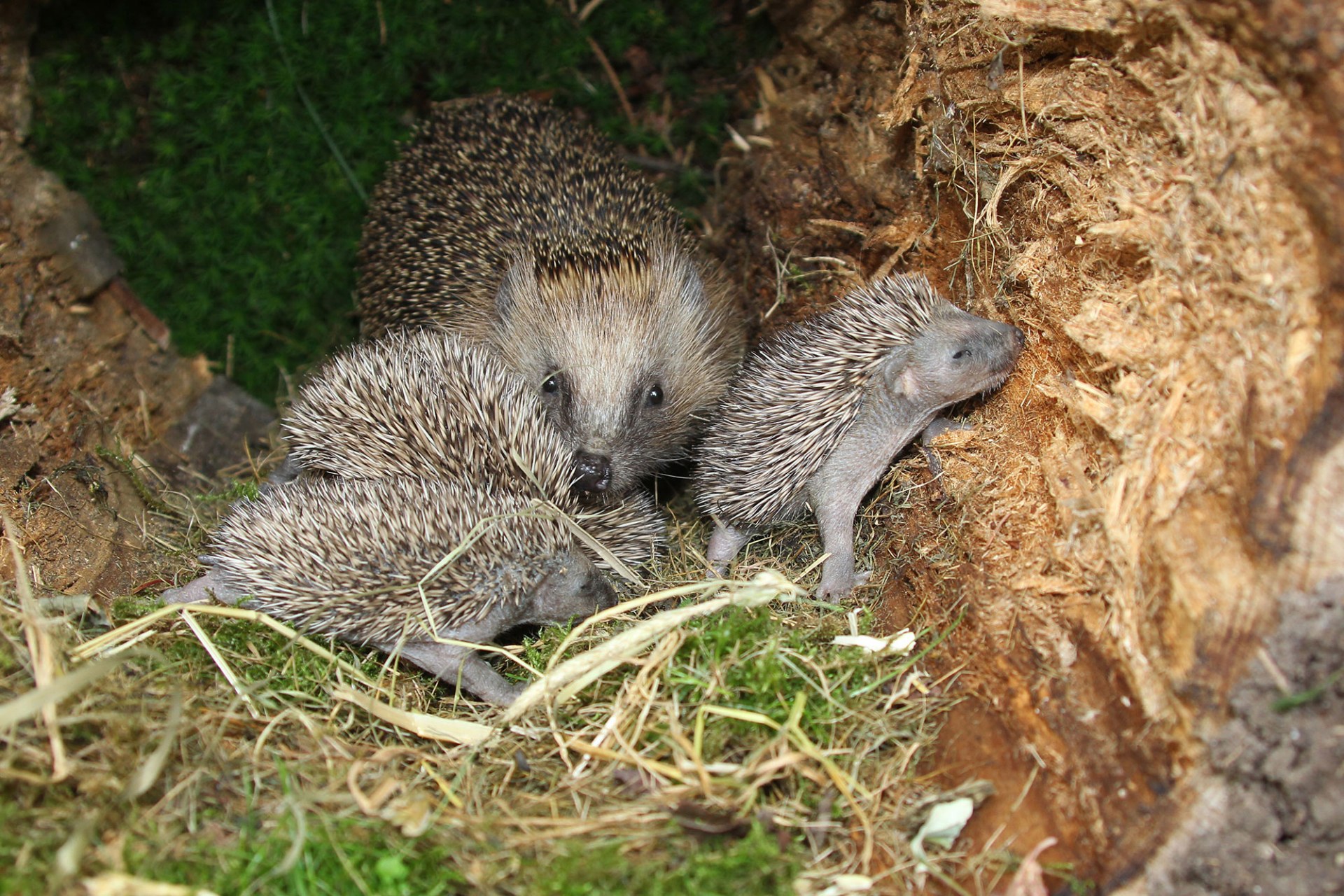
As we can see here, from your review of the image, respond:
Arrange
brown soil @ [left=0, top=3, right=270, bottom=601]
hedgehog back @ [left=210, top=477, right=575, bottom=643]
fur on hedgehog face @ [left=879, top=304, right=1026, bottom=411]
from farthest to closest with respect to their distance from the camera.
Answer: brown soil @ [left=0, top=3, right=270, bottom=601]
fur on hedgehog face @ [left=879, top=304, right=1026, bottom=411]
hedgehog back @ [left=210, top=477, right=575, bottom=643]

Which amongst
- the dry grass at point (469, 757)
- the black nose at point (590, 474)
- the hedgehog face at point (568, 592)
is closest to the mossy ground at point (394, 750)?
the dry grass at point (469, 757)

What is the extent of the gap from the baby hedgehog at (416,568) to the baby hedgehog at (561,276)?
2.04 feet

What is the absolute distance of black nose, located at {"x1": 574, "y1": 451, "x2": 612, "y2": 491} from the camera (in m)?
4.27

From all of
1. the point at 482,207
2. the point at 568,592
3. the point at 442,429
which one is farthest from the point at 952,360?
the point at 482,207

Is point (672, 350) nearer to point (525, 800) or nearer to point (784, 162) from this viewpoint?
point (784, 162)

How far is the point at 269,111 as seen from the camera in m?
5.50

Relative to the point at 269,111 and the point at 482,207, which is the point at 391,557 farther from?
the point at 269,111

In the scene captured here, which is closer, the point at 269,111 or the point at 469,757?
the point at 469,757

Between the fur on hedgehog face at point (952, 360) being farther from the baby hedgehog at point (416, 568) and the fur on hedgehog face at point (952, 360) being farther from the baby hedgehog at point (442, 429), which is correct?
the baby hedgehog at point (416, 568)

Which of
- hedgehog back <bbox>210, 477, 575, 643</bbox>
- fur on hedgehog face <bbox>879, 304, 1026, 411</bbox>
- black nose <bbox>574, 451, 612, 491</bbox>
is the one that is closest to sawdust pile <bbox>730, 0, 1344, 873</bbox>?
fur on hedgehog face <bbox>879, 304, 1026, 411</bbox>

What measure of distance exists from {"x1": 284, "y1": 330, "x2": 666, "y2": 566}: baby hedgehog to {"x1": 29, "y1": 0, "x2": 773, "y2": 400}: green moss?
1.56 meters

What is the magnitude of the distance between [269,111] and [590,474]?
3.14 metres

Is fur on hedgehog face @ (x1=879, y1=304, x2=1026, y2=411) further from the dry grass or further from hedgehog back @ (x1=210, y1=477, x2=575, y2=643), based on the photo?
hedgehog back @ (x1=210, y1=477, x2=575, y2=643)

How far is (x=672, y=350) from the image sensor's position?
4902mm
